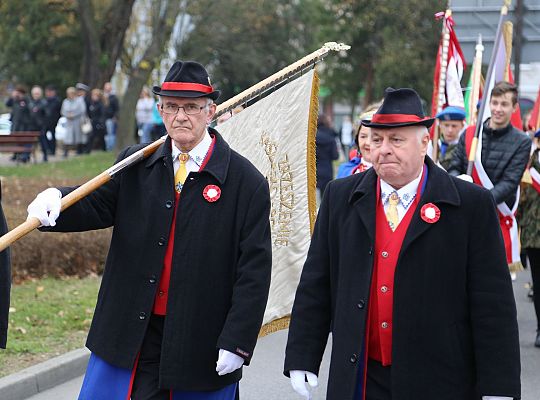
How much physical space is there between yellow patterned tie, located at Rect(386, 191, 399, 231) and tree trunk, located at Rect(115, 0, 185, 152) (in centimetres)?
2104

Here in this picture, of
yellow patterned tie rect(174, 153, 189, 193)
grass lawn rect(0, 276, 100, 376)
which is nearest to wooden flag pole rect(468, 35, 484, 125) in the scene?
grass lawn rect(0, 276, 100, 376)

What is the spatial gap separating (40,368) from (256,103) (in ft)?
8.10

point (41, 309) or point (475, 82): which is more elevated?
point (475, 82)

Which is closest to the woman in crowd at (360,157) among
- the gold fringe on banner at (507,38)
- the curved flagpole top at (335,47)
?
the curved flagpole top at (335,47)

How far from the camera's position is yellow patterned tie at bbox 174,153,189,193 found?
15.1ft

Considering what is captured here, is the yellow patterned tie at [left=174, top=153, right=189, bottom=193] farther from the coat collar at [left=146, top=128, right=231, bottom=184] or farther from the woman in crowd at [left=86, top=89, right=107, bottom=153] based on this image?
the woman in crowd at [left=86, top=89, right=107, bottom=153]

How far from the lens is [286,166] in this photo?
21.7ft

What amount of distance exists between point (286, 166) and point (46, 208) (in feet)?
8.09

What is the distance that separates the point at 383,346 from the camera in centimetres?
397

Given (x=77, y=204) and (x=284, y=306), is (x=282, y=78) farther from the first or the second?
(x=77, y=204)

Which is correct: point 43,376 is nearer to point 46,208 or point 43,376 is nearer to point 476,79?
point 46,208

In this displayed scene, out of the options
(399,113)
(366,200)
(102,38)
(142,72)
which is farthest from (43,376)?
(102,38)

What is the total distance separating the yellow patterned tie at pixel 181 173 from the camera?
460 cm

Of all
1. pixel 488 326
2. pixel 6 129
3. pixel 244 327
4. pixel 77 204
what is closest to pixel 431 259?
pixel 488 326
